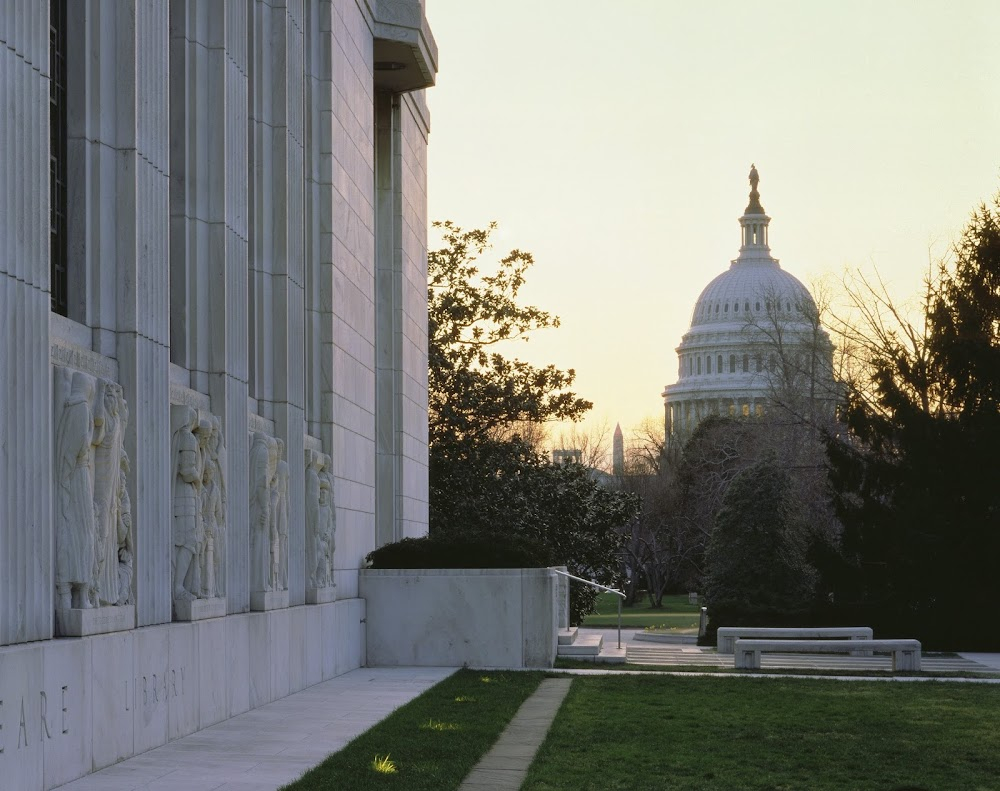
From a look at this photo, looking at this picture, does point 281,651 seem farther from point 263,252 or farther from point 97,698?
point 97,698

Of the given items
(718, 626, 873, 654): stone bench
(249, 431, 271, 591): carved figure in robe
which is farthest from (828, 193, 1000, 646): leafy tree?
(249, 431, 271, 591): carved figure in robe

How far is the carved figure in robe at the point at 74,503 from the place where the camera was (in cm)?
1045

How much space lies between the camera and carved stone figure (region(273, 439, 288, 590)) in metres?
17.0

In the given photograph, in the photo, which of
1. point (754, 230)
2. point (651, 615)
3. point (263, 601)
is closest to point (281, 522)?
point (263, 601)

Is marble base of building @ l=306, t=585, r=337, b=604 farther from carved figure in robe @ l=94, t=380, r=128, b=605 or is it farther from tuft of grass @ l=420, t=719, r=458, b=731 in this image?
carved figure in robe @ l=94, t=380, r=128, b=605

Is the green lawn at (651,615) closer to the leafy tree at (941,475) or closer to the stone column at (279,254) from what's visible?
the leafy tree at (941,475)

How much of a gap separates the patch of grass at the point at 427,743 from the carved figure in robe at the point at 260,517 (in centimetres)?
213

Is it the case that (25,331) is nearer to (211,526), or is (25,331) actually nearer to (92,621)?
(92,621)

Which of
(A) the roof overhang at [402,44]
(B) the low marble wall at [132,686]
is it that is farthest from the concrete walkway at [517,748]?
(A) the roof overhang at [402,44]

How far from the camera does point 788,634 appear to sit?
27328mm

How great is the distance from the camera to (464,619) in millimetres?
21359

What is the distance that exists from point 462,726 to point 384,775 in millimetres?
3067

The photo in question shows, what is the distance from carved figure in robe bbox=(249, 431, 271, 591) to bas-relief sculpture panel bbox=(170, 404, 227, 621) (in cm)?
204

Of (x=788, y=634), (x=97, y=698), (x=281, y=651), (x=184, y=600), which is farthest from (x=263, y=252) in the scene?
(x=788, y=634)
